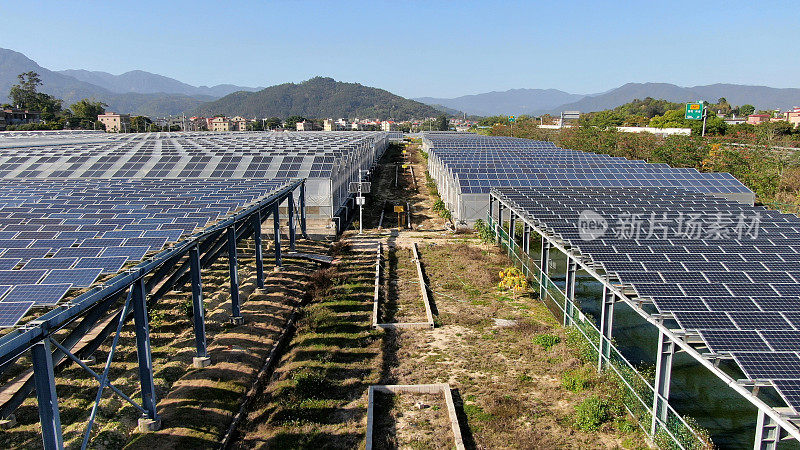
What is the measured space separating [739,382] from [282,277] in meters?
19.8

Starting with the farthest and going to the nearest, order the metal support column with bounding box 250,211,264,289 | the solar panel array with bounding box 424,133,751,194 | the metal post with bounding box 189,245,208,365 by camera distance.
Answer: the solar panel array with bounding box 424,133,751,194 → the metal support column with bounding box 250,211,264,289 → the metal post with bounding box 189,245,208,365

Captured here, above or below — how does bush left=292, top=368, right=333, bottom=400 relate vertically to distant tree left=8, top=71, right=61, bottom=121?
below

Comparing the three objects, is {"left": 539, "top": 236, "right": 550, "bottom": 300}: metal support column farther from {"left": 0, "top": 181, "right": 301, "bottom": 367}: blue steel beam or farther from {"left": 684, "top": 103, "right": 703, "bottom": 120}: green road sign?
{"left": 684, "top": 103, "right": 703, "bottom": 120}: green road sign

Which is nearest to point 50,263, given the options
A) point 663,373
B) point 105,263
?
point 105,263

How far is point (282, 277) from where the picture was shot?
80.3ft

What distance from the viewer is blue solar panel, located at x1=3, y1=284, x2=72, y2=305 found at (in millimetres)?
9352

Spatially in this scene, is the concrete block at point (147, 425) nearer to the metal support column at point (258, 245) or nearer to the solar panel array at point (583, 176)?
the metal support column at point (258, 245)

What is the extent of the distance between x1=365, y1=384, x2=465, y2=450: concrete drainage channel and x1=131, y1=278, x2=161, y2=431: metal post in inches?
206

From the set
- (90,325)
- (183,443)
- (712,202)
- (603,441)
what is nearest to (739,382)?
(603,441)

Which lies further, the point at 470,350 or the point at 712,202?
the point at 712,202

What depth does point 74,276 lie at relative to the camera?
35.3 feet

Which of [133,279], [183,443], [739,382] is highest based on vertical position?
[133,279]

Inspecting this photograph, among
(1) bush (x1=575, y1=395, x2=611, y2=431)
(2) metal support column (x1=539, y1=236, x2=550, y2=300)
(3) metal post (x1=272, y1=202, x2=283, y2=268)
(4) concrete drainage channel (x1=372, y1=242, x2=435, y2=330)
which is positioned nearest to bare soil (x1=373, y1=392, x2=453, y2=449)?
(1) bush (x1=575, y1=395, x2=611, y2=431)

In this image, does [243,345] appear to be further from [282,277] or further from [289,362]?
[282,277]
